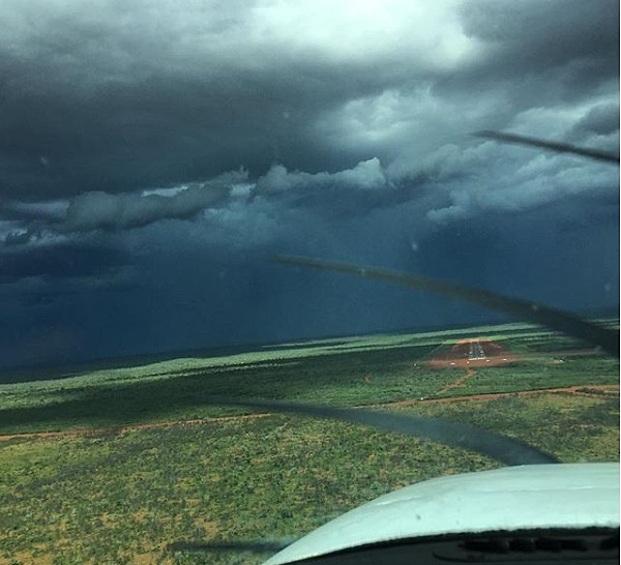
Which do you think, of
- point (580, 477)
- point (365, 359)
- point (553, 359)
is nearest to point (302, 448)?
point (553, 359)

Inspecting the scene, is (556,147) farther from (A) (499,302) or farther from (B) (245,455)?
(B) (245,455)

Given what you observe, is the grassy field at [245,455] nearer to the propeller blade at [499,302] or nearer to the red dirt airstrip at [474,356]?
the red dirt airstrip at [474,356]

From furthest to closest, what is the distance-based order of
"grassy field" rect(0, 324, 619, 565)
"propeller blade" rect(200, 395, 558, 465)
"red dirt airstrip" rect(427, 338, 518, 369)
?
"red dirt airstrip" rect(427, 338, 518, 369) < "grassy field" rect(0, 324, 619, 565) < "propeller blade" rect(200, 395, 558, 465)

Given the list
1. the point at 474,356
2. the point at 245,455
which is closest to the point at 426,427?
the point at 245,455

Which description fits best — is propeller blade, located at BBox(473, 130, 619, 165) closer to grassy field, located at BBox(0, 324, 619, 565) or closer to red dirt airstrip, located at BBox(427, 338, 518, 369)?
grassy field, located at BBox(0, 324, 619, 565)

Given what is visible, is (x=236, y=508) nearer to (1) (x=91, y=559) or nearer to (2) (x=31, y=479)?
A: (1) (x=91, y=559)

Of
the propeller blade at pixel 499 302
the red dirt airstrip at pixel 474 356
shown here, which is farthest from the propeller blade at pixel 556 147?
the red dirt airstrip at pixel 474 356

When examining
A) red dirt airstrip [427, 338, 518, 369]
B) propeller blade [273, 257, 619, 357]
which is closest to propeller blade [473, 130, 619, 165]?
propeller blade [273, 257, 619, 357]
